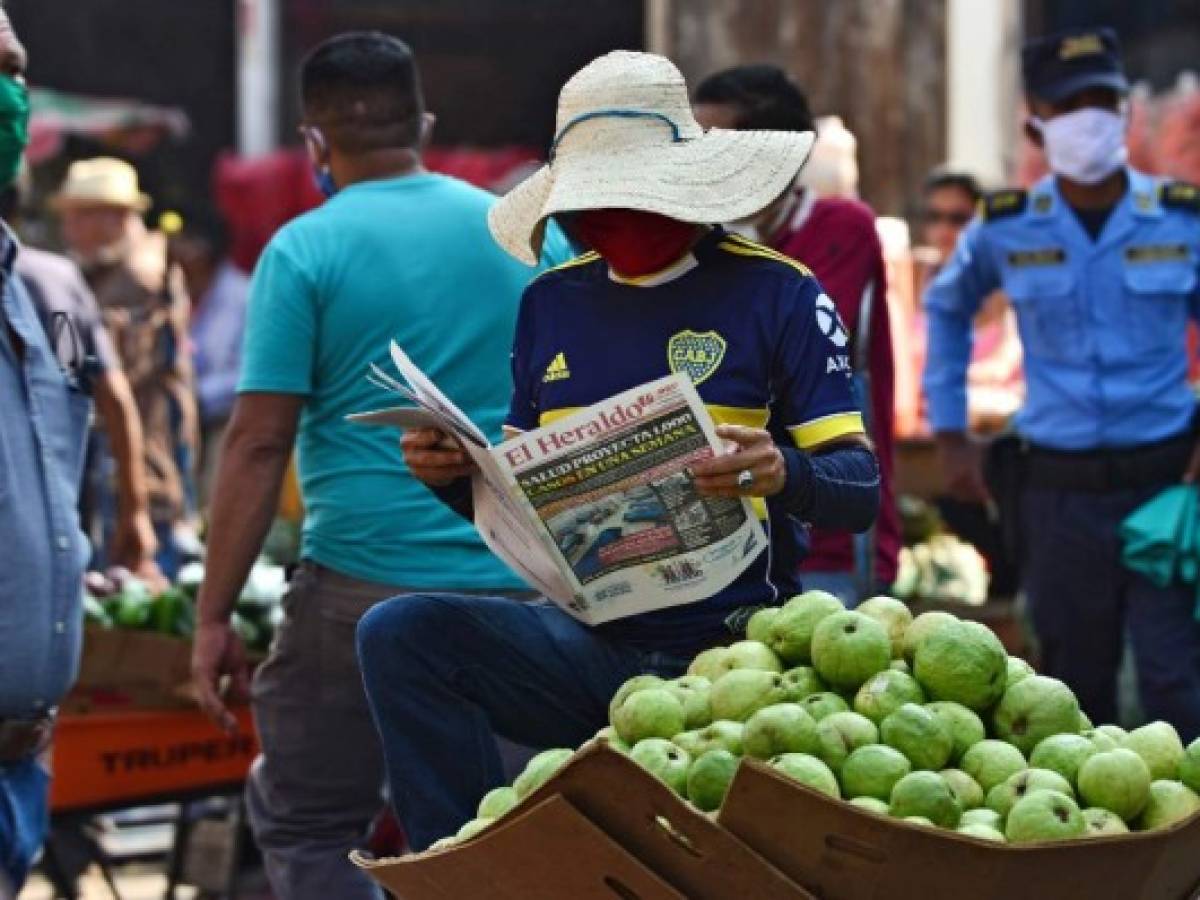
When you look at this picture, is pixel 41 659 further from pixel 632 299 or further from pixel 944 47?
pixel 944 47

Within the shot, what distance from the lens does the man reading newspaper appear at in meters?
4.55

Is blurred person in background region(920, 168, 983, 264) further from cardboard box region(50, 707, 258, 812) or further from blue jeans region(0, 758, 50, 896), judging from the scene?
blue jeans region(0, 758, 50, 896)

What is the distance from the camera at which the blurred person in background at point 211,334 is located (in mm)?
12531

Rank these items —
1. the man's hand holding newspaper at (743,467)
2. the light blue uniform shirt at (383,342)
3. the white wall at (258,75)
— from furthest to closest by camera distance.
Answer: the white wall at (258,75)
the light blue uniform shirt at (383,342)
the man's hand holding newspaper at (743,467)

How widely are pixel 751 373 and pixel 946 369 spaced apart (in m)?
3.61

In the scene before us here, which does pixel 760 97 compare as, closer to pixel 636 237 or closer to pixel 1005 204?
pixel 1005 204

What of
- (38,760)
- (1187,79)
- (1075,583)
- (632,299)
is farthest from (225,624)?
(1187,79)

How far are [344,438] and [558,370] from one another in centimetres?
123

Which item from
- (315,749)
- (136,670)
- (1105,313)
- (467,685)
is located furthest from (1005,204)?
(467,685)

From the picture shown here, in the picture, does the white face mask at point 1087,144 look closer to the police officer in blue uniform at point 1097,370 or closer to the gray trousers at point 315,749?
the police officer in blue uniform at point 1097,370

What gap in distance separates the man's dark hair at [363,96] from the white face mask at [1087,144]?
236cm

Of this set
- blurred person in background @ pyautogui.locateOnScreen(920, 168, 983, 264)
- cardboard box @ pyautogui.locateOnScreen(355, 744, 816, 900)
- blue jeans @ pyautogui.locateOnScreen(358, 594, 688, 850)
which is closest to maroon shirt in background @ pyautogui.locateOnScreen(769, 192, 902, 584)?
blue jeans @ pyautogui.locateOnScreen(358, 594, 688, 850)

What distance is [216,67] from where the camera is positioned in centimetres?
1673

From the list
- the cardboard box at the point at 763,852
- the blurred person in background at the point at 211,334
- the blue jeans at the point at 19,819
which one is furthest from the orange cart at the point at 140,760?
the blurred person in background at the point at 211,334
